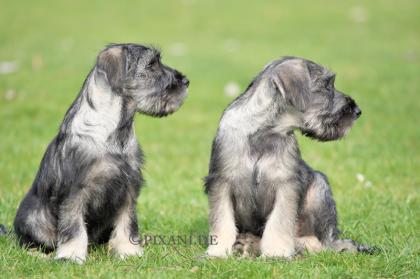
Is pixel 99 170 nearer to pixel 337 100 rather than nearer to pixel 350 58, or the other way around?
pixel 337 100

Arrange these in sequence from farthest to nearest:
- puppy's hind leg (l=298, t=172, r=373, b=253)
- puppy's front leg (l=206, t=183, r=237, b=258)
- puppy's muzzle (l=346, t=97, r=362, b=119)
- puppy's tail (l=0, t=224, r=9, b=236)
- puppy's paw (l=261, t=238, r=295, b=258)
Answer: puppy's tail (l=0, t=224, r=9, b=236) → puppy's muzzle (l=346, t=97, r=362, b=119) → puppy's hind leg (l=298, t=172, r=373, b=253) → puppy's front leg (l=206, t=183, r=237, b=258) → puppy's paw (l=261, t=238, r=295, b=258)

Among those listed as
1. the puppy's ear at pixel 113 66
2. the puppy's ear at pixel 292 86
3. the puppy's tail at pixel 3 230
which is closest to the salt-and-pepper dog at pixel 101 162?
the puppy's ear at pixel 113 66

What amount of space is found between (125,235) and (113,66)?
158 cm

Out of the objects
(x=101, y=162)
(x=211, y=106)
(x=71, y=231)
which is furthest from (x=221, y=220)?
(x=211, y=106)

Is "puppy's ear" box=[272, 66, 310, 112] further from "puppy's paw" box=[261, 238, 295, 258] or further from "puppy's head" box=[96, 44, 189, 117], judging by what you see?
"puppy's paw" box=[261, 238, 295, 258]

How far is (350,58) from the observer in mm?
18828

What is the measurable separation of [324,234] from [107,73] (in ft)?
8.36

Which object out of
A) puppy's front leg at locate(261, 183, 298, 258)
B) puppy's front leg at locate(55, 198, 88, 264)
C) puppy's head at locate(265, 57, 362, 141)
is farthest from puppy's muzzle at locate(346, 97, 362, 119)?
puppy's front leg at locate(55, 198, 88, 264)

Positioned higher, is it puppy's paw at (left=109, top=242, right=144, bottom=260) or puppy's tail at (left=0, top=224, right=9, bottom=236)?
puppy's paw at (left=109, top=242, right=144, bottom=260)

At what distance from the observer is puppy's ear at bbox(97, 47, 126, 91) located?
5.89m

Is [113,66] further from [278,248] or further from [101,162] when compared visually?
[278,248]

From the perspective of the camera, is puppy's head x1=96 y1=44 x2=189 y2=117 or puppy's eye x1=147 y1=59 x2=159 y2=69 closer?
puppy's head x1=96 y1=44 x2=189 y2=117

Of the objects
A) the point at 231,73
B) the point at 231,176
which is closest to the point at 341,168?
the point at 231,176

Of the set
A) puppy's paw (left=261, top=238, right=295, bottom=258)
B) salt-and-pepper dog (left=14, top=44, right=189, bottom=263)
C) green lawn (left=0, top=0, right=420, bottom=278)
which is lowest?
green lawn (left=0, top=0, right=420, bottom=278)
